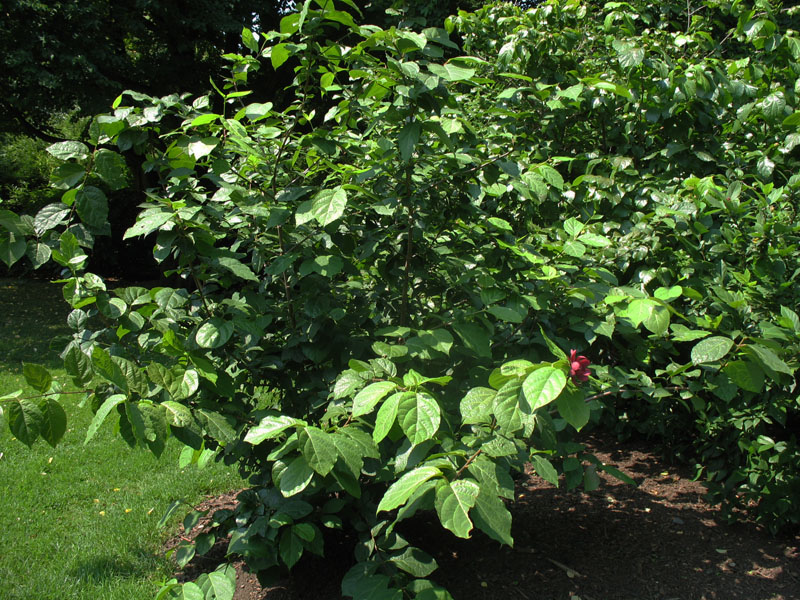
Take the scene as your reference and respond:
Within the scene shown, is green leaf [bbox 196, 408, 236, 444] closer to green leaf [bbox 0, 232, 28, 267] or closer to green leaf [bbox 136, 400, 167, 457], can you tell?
green leaf [bbox 136, 400, 167, 457]

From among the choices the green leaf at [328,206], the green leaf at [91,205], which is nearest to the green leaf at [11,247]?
the green leaf at [91,205]

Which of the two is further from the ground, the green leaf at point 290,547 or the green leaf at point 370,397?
the green leaf at point 370,397

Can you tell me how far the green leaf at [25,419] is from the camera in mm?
1435

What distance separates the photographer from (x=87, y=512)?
374cm

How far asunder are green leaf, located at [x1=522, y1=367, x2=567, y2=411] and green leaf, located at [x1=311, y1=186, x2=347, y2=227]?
2.47 ft

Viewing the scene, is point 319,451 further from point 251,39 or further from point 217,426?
point 251,39

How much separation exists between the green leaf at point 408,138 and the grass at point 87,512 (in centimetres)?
174

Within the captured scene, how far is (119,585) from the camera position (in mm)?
2797

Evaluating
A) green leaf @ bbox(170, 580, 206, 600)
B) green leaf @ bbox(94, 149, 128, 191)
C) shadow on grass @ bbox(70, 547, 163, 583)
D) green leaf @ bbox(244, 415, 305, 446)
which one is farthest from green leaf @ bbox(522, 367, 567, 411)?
shadow on grass @ bbox(70, 547, 163, 583)

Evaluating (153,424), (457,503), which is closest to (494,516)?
(457,503)

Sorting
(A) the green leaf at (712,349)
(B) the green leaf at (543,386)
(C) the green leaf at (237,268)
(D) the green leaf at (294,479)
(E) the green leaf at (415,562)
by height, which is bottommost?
(E) the green leaf at (415,562)

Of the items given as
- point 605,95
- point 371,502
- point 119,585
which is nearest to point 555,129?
point 605,95

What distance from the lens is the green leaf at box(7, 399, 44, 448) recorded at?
1.43m

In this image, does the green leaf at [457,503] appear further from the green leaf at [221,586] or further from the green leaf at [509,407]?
the green leaf at [221,586]
